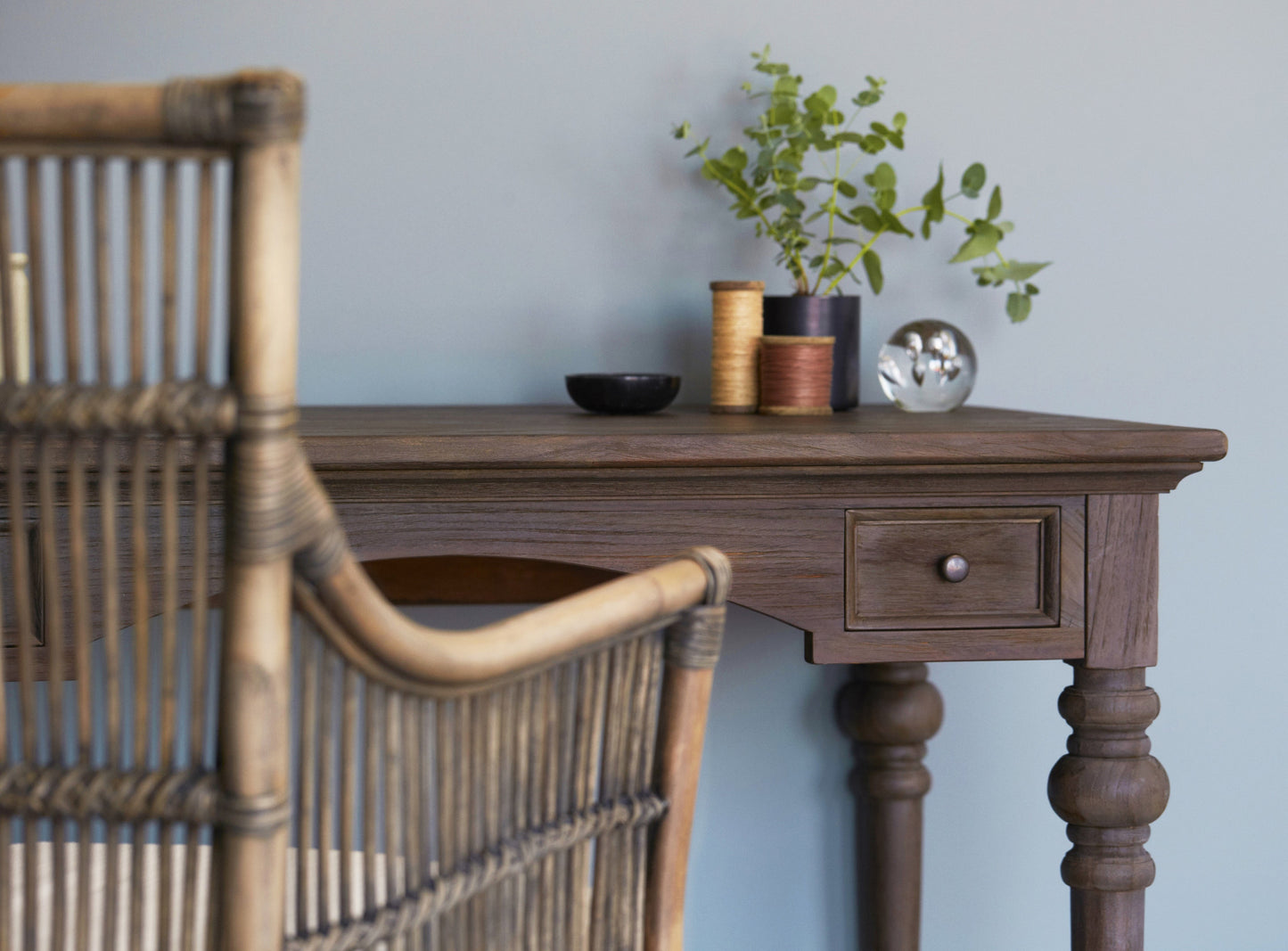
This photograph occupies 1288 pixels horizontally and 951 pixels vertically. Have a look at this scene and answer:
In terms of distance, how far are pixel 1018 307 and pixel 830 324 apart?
0.24 meters

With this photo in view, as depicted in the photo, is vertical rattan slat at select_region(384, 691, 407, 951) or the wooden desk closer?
vertical rattan slat at select_region(384, 691, 407, 951)

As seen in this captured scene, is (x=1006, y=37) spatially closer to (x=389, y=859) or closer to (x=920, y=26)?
(x=920, y=26)

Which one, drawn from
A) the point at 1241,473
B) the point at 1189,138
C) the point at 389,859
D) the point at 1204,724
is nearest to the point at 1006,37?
the point at 1189,138

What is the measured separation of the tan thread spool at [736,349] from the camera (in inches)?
51.4

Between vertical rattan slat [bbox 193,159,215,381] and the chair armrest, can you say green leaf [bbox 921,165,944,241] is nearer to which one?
the chair armrest

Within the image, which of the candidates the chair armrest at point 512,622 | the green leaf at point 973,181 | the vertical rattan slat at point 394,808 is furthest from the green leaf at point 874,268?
the vertical rattan slat at point 394,808

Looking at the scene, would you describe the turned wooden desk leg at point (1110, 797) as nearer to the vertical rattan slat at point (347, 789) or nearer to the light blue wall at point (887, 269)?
the light blue wall at point (887, 269)

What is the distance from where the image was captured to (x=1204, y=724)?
1568 millimetres

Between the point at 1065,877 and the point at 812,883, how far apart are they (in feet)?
1.80

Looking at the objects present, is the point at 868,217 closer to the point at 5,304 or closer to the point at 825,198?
the point at 825,198

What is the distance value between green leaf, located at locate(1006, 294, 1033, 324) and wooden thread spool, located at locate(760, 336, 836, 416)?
27 cm

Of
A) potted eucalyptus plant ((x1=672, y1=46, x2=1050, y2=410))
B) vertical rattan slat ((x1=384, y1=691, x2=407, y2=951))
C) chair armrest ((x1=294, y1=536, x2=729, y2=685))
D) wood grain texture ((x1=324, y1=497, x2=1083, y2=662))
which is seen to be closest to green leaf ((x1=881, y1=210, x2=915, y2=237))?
potted eucalyptus plant ((x1=672, y1=46, x2=1050, y2=410))

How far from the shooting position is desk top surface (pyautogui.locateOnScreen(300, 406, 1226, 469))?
0.92m

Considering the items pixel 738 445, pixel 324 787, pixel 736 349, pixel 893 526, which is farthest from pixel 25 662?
pixel 736 349
